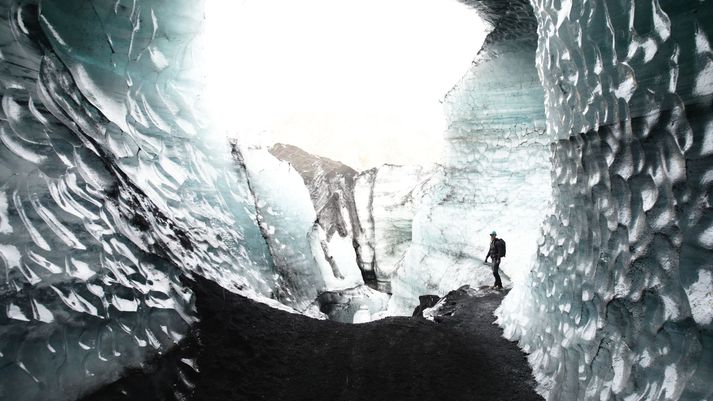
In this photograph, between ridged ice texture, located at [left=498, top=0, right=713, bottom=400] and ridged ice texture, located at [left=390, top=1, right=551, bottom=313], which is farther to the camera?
ridged ice texture, located at [left=390, top=1, right=551, bottom=313]

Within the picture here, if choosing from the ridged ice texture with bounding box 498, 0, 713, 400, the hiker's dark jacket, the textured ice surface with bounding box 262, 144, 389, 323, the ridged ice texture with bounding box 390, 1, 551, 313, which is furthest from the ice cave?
the ridged ice texture with bounding box 390, 1, 551, 313

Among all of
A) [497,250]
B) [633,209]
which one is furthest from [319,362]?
[497,250]

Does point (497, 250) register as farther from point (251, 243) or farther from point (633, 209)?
point (633, 209)

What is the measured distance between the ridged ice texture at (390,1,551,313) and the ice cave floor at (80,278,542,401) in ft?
14.8

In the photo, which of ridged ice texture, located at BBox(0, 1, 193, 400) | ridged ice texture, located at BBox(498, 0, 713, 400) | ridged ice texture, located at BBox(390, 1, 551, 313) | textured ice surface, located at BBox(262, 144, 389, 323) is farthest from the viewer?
ridged ice texture, located at BBox(390, 1, 551, 313)

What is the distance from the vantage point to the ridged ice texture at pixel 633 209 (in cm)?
158

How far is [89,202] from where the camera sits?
8.47 ft

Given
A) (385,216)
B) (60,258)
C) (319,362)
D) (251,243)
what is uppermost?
(60,258)

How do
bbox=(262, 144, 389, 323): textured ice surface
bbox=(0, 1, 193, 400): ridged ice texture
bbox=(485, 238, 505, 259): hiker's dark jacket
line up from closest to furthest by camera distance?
bbox=(0, 1, 193, 400): ridged ice texture
bbox=(485, 238, 505, 259): hiker's dark jacket
bbox=(262, 144, 389, 323): textured ice surface

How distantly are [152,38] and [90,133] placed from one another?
1.70 meters

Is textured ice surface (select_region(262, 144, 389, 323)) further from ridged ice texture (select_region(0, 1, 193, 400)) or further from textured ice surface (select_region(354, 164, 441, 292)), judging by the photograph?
ridged ice texture (select_region(0, 1, 193, 400))

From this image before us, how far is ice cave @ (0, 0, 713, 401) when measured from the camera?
175 centimetres

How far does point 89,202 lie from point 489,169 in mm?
7957

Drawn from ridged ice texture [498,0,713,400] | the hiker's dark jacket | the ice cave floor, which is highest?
ridged ice texture [498,0,713,400]
